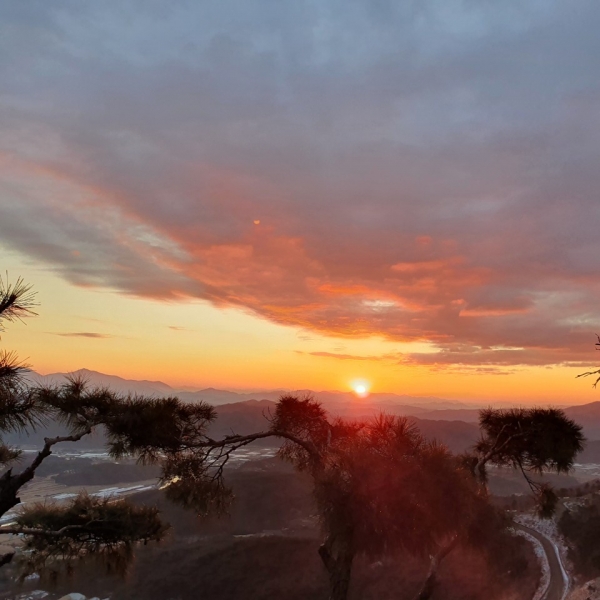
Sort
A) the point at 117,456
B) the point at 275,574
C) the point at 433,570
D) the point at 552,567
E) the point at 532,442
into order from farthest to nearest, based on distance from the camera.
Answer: the point at 275,574
the point at 552,567
the point at 532,442
the point at 433,570
the point at 117,456

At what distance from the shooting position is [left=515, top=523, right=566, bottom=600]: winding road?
26716mm

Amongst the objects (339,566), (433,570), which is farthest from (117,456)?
(433,570)

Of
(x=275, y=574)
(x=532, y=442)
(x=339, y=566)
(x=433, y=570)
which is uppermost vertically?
(x=532, y=442)

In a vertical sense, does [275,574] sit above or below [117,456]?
below

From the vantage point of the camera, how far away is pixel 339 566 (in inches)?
509

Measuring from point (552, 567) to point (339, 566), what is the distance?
1128 inches

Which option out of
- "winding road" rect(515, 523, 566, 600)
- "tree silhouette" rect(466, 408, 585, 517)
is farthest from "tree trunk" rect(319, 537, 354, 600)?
"winding road" rect(515, 523, 566, 600)

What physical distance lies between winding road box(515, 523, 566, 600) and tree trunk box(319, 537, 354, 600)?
22.2 metres

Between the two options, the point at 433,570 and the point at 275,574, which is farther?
the point at 275,574

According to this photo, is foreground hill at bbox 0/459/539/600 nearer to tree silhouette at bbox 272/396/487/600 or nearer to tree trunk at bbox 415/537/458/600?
tree trunk at bbox 415/537/458/600

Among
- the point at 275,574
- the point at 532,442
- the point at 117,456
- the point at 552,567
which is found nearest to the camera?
A: the point at 117,456

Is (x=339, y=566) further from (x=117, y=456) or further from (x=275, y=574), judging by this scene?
(x=275, y=574)

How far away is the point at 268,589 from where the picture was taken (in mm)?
37844

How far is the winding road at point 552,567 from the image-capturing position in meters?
26.7
